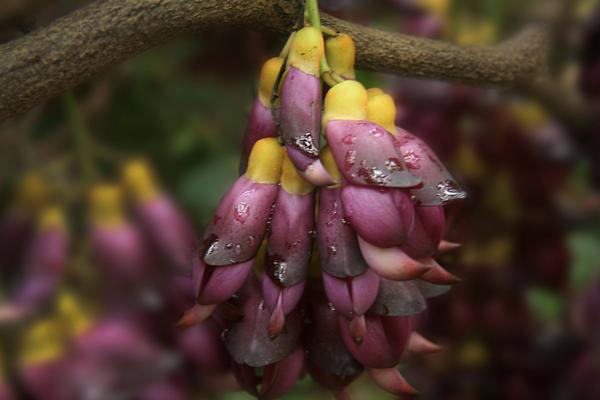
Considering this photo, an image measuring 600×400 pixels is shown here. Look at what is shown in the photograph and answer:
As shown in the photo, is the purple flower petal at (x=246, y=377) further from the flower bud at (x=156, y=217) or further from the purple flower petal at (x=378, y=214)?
the flower bud at (x=156, y=217)

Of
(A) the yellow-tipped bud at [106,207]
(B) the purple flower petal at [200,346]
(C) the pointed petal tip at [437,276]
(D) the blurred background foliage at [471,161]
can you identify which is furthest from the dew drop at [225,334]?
(D) the blurred background foliage at [471,161]

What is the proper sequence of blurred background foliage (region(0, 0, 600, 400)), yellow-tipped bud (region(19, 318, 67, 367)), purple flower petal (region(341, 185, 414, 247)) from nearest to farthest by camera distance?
1. purple flower petal (region(341, 185, 414, 247))
2. yellow-tipped bud (region(19, 318, 67, 367))
3. blurred background foliage (region(0, 0, 600, 400))

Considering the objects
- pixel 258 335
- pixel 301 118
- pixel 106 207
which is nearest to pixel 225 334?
pixel 258 335

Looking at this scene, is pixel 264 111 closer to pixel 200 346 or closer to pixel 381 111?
pixel 381 111

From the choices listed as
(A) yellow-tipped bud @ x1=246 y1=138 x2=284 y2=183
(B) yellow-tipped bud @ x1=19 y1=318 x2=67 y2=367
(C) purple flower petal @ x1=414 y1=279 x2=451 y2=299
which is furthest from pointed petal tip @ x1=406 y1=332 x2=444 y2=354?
(B) yellow-tipped bud @ x1=19 y1=318 x2=67 y2=367

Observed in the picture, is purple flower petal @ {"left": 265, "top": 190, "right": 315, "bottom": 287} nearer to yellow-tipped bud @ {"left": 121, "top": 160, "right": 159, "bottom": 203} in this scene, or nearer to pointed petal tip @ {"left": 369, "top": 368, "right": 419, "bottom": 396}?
pointed petal tip @ {"left": 369, "top": 368, "right": 419, "bottom": 396}
